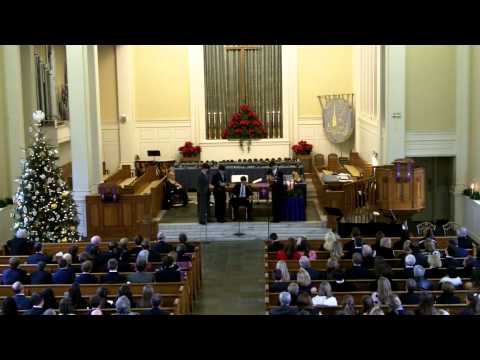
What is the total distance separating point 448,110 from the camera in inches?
768

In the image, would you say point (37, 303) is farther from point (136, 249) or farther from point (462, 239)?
point (462, 239)

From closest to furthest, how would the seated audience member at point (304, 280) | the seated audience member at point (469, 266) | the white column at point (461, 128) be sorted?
1. the seated audience member at point (304, 280)
2. the seated audience member at point (469, 266)
3. the white column at point (461, 128)

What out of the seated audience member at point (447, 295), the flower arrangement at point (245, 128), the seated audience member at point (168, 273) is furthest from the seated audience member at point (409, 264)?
the flower arrangement at point (245, 128)

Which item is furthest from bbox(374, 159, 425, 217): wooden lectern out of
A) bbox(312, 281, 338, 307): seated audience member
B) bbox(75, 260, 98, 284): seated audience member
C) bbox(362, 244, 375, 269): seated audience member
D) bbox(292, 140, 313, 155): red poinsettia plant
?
bbox(292, 140, 313, 155): red poinsettia plant

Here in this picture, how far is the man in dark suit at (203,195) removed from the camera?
62.0 feet

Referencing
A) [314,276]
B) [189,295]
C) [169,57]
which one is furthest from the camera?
[169,57]

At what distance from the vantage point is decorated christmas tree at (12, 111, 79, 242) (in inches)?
617

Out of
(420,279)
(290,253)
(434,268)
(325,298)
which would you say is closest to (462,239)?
(434,268)

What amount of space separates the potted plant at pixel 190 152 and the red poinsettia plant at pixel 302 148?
3460mm

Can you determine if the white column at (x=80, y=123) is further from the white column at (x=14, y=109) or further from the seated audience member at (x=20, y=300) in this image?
the seated audience member at (x=20, y=300)

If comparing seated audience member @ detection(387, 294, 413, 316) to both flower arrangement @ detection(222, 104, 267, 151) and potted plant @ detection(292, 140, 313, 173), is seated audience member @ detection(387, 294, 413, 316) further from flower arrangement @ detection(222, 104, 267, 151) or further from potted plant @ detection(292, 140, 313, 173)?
flower arrangement @ detection(222, 104, 267, 151)
